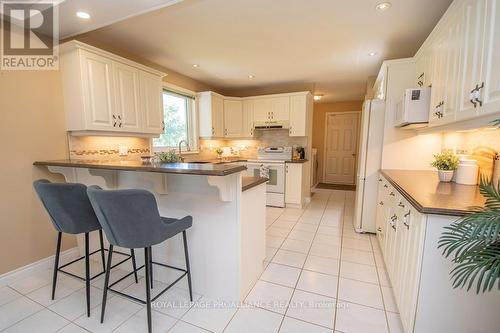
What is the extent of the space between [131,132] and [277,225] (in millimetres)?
2418

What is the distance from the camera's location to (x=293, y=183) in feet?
14.3

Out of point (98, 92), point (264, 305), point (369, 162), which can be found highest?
point (98, 92)

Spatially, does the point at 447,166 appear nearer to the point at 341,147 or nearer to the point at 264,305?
the point at 264,305

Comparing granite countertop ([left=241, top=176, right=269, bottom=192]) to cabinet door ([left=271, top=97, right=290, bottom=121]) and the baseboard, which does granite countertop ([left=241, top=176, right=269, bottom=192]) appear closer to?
the baseboard

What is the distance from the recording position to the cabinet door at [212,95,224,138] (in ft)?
14.9

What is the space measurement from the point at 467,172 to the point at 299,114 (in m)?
2.89

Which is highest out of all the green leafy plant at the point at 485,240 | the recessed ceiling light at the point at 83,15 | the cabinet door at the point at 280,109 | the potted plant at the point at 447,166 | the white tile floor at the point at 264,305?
the recessed ceiling light at the point at 83,15

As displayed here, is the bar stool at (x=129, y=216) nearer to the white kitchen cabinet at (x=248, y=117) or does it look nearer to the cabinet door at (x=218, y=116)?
the cabinet door at (x=218, y=116)

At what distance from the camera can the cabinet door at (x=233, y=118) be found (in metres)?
4.91

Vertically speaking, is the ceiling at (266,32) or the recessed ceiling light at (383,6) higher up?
the ceiling at (266,32)

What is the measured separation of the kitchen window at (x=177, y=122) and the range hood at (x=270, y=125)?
4.37 ft

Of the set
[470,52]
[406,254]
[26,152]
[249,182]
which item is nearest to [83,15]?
[26,152]

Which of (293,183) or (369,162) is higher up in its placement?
(369,162)

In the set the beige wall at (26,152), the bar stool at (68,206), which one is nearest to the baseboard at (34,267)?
the beige wall at (26,152)
